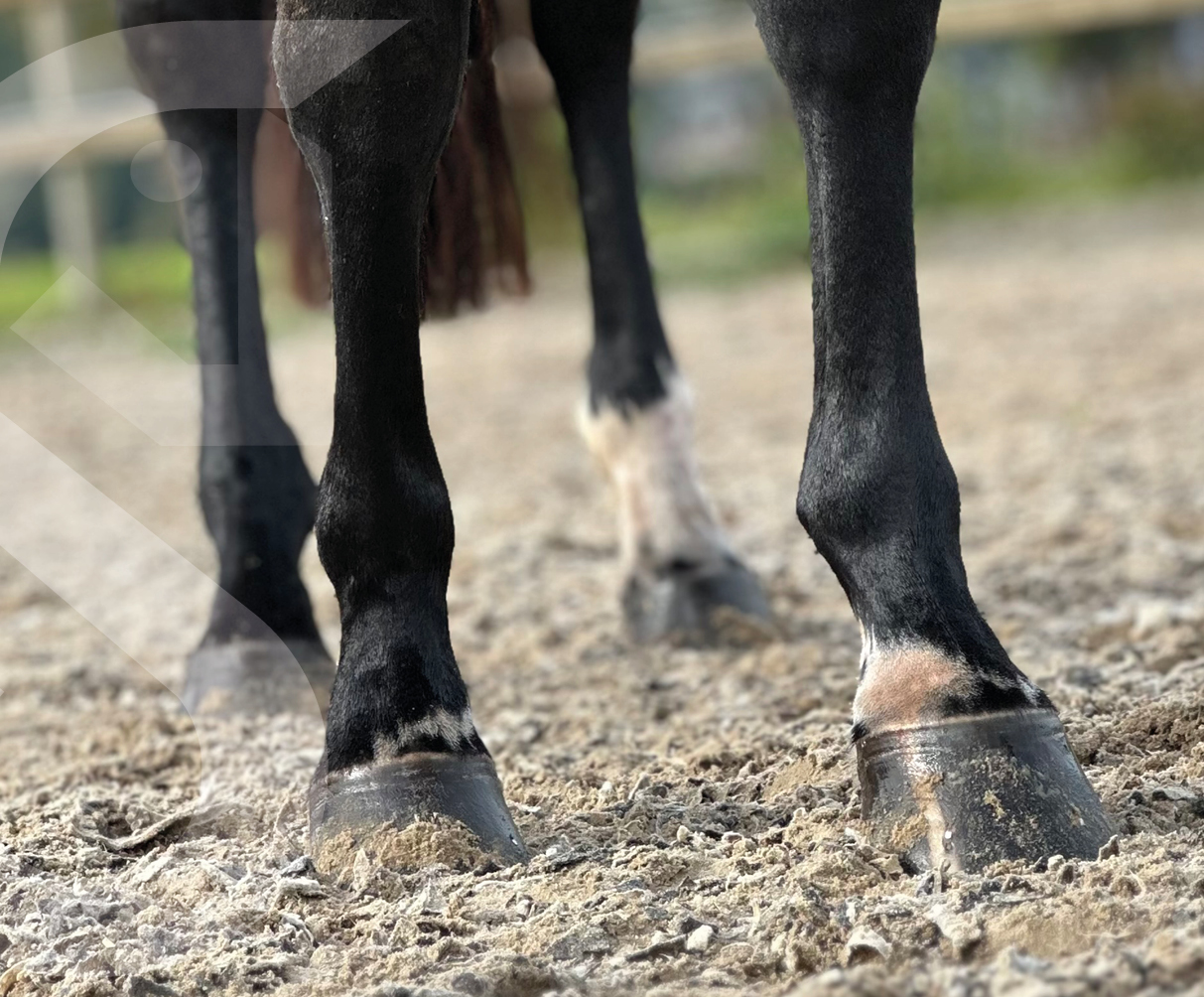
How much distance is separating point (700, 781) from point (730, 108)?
14.1 metres

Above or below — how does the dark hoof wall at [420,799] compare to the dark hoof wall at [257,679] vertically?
below

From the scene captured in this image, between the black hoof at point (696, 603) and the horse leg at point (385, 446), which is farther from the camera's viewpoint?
the black hoof at point (696, 603)

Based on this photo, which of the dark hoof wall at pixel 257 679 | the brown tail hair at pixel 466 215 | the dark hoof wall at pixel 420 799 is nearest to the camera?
the dark hoof wall at pixel 420 799

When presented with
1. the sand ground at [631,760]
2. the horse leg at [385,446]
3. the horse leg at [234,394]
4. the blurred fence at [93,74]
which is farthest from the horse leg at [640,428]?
the blurred fence at [93,74]

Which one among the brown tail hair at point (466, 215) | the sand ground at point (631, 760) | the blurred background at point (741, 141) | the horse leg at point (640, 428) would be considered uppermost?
the blurred background at point (741, 141)

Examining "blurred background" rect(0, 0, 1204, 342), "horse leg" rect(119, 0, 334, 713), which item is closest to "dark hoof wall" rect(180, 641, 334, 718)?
"horse leg" rect(119, 0, 334, 713)

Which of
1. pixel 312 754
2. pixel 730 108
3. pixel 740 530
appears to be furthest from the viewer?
pixel 730 108

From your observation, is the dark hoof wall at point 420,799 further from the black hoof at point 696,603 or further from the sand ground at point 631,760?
the black hoof at point 696,603

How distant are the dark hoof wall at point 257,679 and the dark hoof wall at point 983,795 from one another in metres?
1.03

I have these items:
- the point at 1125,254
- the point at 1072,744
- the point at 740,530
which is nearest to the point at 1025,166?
the point at 1125,254

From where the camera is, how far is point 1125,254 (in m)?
7.46

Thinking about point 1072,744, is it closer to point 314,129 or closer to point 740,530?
point 314,129

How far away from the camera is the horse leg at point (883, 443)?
51.4 inches

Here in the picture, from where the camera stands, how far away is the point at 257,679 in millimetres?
2135
